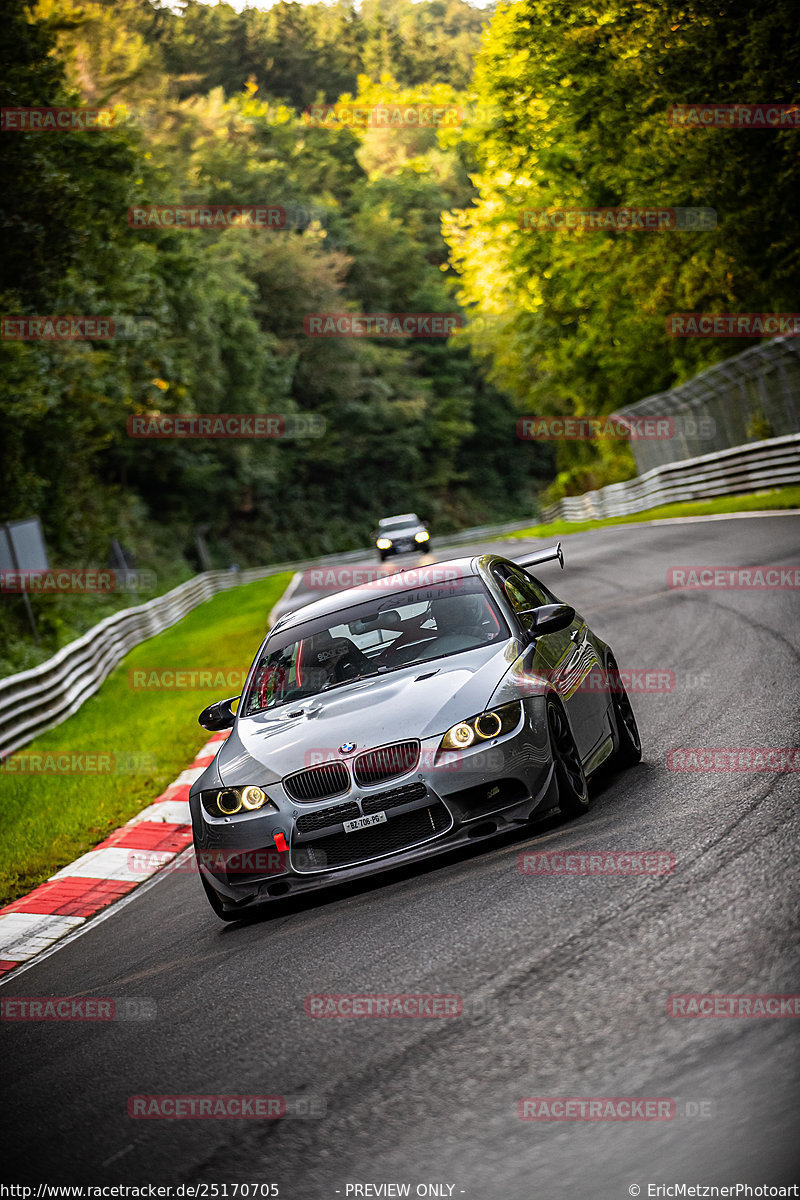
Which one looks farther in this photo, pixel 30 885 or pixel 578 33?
pixel 578 33

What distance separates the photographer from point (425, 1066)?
13.2 feet

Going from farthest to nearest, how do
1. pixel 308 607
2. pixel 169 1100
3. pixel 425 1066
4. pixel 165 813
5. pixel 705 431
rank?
1. pixel 705 431
2. pixel 165 813
3. pixel 308 607
4. pixel 169 1100
5. pixel 425 1066

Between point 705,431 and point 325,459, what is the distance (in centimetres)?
4136

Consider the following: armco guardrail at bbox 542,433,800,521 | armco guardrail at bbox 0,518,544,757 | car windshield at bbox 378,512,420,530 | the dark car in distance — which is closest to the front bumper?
armco guardrail at bbox 0,518,544,757

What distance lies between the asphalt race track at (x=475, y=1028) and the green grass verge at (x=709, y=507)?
685 inches

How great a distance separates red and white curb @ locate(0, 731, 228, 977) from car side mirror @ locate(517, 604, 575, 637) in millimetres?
3395

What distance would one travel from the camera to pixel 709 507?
29562mm

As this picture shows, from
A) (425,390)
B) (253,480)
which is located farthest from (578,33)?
(425,390)

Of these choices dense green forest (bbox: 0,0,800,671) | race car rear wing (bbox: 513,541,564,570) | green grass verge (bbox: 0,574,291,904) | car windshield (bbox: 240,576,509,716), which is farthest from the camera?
dense green forest (bbox: 0,0,800,671)

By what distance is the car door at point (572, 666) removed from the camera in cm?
669

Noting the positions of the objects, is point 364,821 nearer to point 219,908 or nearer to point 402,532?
point 219,908

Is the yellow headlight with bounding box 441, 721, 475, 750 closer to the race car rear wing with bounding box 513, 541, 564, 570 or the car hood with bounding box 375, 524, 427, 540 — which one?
the race car rear wing with bounding box 513, 541, 564, 570

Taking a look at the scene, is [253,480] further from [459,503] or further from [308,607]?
[308,607]

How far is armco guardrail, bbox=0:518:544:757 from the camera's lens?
15867 mm
